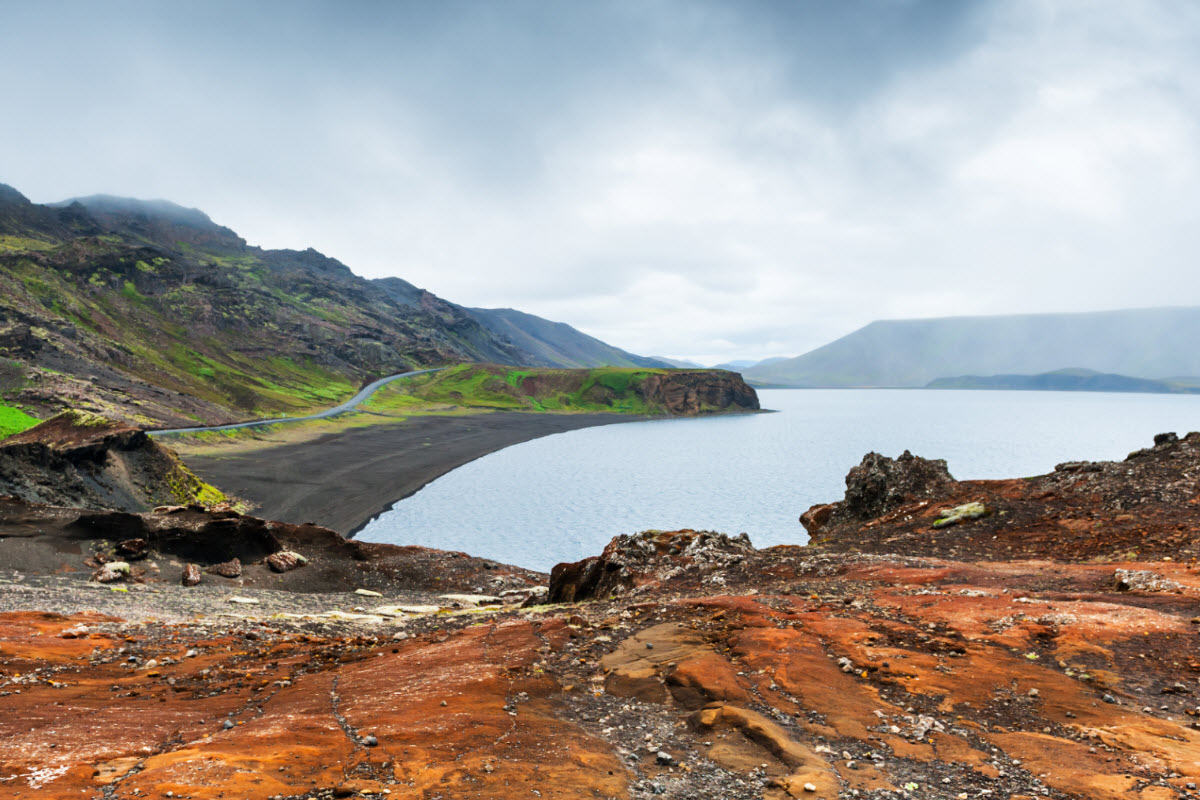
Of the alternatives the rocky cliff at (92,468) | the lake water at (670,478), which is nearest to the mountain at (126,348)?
the rocky cliff at (92,468)

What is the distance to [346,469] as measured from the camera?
278 ft

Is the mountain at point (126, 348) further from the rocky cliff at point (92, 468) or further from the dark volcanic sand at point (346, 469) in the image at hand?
the rocky cliff at point (92, 468)

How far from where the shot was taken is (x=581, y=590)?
2412 cm

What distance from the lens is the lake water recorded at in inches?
2463

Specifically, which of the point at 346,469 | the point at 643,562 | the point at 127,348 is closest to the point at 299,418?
the point at 127,348

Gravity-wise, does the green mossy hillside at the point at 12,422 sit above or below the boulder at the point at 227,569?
above

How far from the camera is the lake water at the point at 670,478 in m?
62.6

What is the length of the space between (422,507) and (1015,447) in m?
130

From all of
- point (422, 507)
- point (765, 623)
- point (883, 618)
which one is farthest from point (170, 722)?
point (422, 507)

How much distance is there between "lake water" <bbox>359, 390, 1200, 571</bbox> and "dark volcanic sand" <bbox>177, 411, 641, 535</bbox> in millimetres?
4185

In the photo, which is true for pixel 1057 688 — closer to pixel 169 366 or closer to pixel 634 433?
pixel 634 433

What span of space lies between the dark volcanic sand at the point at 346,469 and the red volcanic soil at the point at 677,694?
49165mm

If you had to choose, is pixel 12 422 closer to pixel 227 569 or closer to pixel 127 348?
pixel 227 569

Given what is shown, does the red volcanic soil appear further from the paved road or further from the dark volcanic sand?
the paved road
